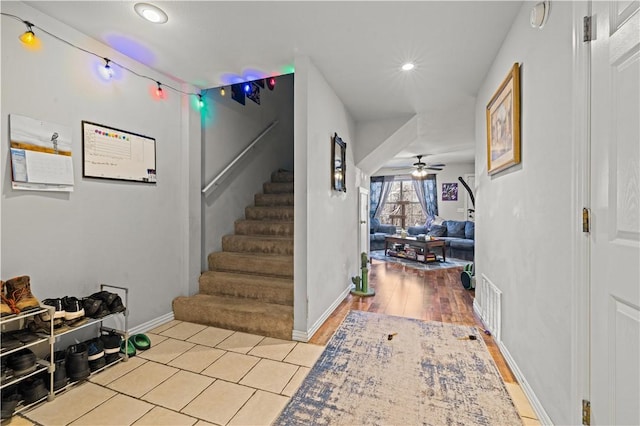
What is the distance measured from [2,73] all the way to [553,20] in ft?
9.90

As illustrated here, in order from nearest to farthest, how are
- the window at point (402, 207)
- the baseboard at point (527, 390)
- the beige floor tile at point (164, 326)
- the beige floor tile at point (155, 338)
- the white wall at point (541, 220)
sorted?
the white wall at point (541, 220)
the baseboard at point (527, 390)
the beige floor tile at point (155, 338)
the beige floor tile at point (164, 326)
the window at point (402, 207)

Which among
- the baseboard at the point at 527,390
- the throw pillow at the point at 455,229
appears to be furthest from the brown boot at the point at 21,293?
the throw pillow at the point at 455,229

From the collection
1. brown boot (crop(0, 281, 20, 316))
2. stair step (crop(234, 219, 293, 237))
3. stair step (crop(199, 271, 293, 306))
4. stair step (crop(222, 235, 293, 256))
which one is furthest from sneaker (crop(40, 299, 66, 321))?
stair step (crop(234, 219, 293, 237))

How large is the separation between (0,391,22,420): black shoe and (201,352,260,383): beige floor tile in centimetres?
95

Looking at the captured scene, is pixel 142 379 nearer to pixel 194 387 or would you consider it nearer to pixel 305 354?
pixel 194 387

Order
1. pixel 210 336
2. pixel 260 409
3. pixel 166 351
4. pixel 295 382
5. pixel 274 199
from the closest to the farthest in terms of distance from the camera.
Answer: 1. pixel 260 409
2. pixel 295 382
3. pixel 166 351
4. pixel 210 336
5. pixel 274 199

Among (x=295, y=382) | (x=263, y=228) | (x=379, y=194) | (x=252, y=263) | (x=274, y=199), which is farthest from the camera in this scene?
(x=379, y=194)

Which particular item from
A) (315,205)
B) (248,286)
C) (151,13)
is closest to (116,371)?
(248,286)

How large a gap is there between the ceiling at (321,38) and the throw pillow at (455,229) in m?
4.82

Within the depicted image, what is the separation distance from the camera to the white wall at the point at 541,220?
1241 millimetres

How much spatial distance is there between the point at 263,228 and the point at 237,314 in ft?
4.18

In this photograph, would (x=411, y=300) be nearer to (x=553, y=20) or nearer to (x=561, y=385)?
(x=561, y=385)

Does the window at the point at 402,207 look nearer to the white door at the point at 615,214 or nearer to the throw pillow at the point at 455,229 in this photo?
the throw pillow at the point at 455,229

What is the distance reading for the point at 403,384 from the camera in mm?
1789
